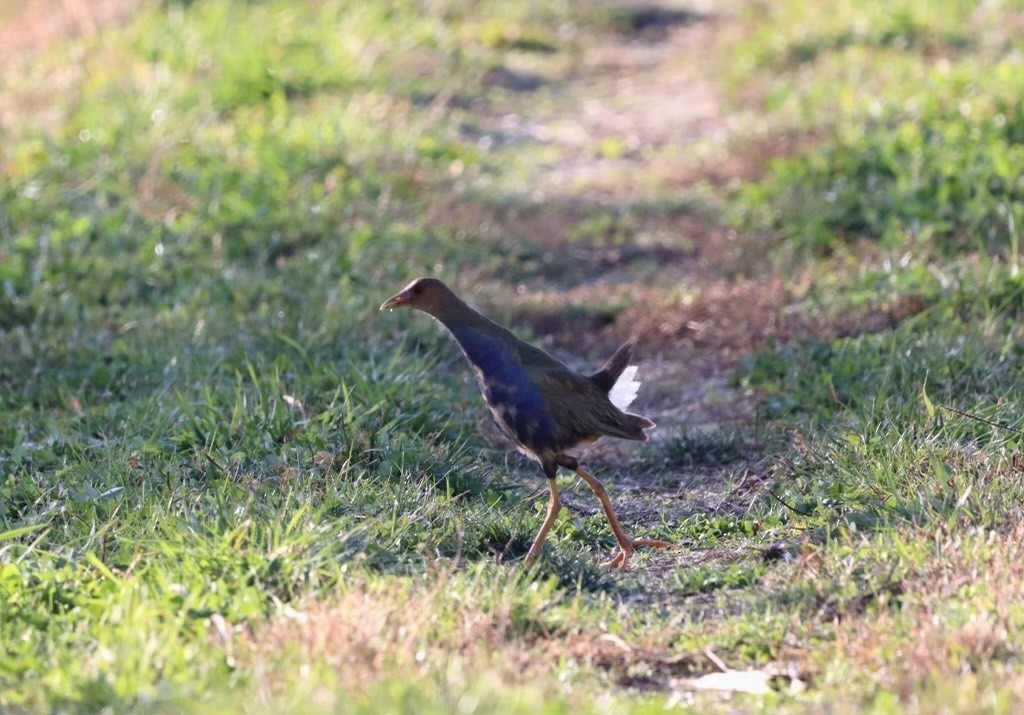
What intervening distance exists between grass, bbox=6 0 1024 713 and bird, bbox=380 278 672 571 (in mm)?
230

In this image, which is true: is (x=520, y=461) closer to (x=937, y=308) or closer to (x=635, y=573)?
(x=635, y=573)

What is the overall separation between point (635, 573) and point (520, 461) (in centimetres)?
136

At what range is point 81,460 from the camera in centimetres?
550

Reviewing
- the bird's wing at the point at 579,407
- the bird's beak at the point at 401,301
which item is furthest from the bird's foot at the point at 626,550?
the bird's beak at the point at 401,301

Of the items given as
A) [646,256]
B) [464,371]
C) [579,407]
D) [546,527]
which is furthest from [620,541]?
[646,256]

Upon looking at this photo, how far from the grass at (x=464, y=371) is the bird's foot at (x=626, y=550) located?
5cm

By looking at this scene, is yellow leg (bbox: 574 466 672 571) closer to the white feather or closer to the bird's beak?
the white feather

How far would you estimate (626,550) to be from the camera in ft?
16.0

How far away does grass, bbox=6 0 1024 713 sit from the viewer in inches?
151

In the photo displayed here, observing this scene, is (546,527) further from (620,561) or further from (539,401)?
(539,401)

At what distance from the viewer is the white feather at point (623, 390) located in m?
5.34

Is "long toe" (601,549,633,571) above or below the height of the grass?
below

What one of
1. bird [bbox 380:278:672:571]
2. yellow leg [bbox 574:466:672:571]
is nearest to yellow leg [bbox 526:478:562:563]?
bird [bbox 380:278:672:571]

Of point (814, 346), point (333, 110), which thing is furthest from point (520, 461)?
point (333, 110)
